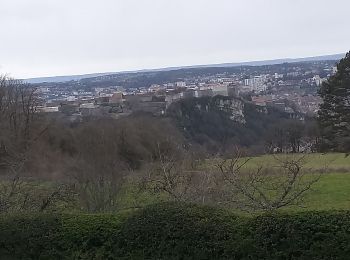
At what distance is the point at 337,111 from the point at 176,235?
33.7 meters

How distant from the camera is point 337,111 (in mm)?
39625

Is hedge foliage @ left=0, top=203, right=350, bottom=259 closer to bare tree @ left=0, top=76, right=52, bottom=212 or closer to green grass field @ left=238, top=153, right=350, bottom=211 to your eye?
green grass field @ left=238, top=153, right=350, bottom=211

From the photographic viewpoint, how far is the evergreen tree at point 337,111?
129 ft

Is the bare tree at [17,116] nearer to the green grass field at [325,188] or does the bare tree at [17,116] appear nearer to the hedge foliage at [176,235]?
the green grass field at [325,188]

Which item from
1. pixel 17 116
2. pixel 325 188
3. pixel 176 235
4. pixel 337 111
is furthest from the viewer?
pixel 337 111

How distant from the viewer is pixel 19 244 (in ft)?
29.9

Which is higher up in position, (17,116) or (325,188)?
(17,116)

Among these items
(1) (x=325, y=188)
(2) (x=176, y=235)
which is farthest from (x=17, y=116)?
(2) (x=176, y=235)

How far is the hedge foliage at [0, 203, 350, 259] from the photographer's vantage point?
24.2 feet

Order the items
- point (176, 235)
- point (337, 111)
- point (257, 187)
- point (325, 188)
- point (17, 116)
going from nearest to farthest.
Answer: point (176, 235), point (257, 187), point (325, 188), point (17, 116), point (337, 111)

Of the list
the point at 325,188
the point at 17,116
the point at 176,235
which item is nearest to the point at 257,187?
the point at 176,235

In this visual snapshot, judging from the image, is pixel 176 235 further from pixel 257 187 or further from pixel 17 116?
pixel 17 116

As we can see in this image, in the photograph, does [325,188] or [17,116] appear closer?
[325,188]

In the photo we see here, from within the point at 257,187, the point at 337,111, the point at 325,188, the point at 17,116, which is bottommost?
the point at 337,111
